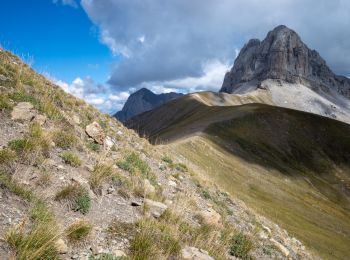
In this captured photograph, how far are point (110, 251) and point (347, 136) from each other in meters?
103

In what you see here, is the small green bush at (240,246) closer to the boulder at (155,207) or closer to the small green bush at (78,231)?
the boulder at (155,207)

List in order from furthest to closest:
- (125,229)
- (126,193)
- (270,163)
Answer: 1. (270,163)
2. (126,193)
3. (125,229)

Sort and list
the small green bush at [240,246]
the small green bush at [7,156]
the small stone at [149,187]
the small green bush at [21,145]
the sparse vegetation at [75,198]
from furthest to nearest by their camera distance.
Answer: the small stone at [149,187], the small green bush at [240,246], the small green bush at [21,145], the small green bush at [7,156], the sparse vegetation at [75,198]

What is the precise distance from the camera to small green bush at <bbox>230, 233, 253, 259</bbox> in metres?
12.3

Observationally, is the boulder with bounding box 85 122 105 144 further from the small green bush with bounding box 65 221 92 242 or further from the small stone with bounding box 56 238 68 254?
the small stone with bounding box 56 238 68 254

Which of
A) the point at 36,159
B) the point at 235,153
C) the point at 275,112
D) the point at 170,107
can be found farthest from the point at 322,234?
the point at 170,107

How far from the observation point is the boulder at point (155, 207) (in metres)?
11.3

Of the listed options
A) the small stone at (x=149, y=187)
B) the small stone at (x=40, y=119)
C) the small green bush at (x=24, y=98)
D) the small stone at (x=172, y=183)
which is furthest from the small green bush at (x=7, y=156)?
the small stone at (x=172, y=183)

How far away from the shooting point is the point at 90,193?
10.8 m

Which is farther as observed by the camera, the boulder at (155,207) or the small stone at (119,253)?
the boulder at (155,207)

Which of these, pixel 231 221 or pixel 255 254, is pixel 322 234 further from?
pixel 255 254

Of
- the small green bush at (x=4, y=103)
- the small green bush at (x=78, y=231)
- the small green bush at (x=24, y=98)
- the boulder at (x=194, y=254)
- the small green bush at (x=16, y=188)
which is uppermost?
the small green bush at (x=24, y=98)

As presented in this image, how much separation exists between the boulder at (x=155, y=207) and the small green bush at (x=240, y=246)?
288cm

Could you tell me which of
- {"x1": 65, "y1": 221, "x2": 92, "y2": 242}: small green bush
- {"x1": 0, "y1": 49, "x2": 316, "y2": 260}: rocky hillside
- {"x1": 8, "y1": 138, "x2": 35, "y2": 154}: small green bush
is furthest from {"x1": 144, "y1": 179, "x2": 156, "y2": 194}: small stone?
{"x1": 65, "y1": 221, "x2": 92, "y2": 242}: small green bush
